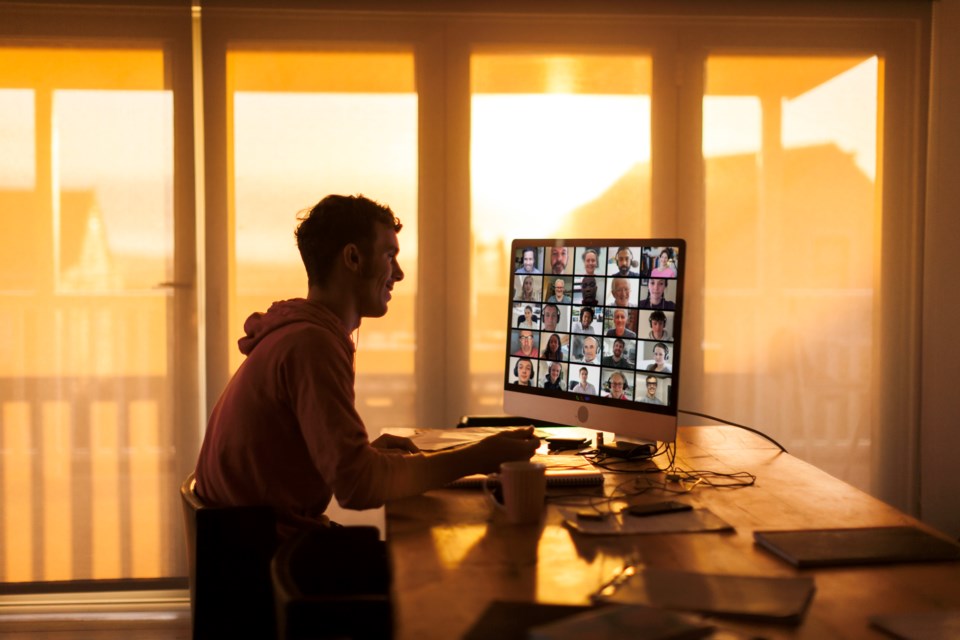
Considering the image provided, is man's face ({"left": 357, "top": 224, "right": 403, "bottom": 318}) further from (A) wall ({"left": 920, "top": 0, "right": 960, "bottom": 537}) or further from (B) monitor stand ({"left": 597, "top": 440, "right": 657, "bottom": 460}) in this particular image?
(A) wall ({"left": 920, "top": 0, "right": 960, "bottom": 537})

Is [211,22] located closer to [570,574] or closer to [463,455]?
[463,455]

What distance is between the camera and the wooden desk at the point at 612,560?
1.19 metres

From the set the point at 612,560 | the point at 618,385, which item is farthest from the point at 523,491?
the point at 618,385

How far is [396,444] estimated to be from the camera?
225cm

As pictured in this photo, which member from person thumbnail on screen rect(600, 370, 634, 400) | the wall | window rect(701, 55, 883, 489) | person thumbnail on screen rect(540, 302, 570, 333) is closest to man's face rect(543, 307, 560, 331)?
person thumbnail on screen rect(540, 302, 570, 333)

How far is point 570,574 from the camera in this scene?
53.1 inches

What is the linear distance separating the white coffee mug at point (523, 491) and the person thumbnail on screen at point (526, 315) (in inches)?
29.8

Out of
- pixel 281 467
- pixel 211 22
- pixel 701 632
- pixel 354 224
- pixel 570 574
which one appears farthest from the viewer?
pixel 211 22

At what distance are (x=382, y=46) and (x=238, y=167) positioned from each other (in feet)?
2.45

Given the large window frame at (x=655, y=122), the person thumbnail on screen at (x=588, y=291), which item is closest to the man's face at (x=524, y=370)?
the person thumbnail on screen at (x=588, y=291)

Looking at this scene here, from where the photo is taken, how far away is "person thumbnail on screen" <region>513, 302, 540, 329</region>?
2.37 meters

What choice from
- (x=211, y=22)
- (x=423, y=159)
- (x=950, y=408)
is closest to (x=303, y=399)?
(x=423, y=159)

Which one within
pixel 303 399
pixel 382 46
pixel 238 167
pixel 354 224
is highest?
pixel 382 46

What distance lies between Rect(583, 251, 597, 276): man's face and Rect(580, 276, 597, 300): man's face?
0.02m
